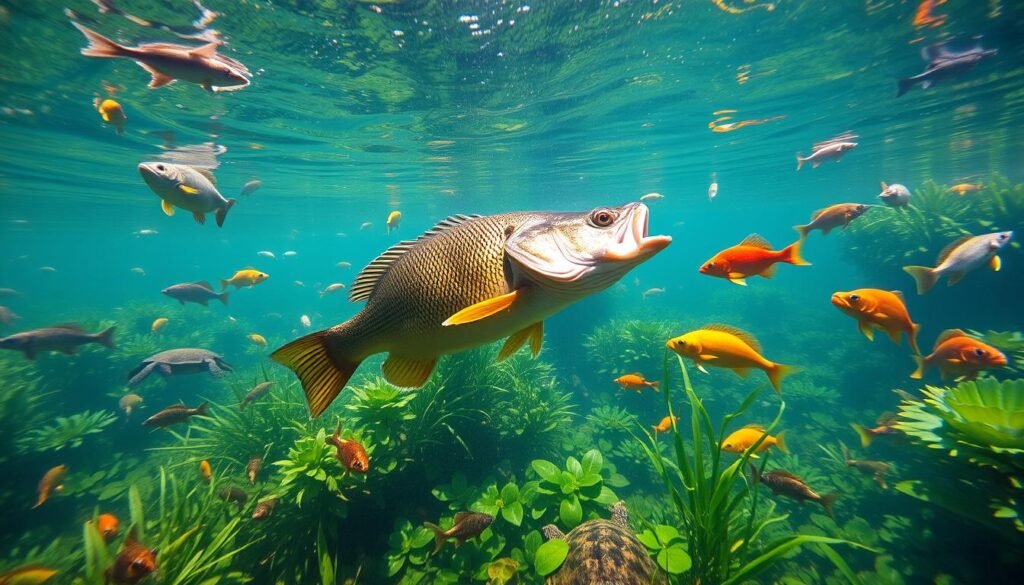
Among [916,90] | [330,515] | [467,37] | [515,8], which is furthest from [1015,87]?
[330,515]

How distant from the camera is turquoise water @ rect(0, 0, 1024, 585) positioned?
387 cm

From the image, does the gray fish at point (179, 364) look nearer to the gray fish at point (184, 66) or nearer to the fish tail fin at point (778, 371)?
the gray fish at point (184, 66)

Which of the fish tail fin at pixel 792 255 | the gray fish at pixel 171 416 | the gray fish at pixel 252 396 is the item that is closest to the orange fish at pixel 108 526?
the gray fish at pixel 171 416

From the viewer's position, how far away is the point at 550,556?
3.06 m

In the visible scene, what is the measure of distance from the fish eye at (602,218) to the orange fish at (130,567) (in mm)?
3922

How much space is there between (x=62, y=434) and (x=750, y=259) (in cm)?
1164

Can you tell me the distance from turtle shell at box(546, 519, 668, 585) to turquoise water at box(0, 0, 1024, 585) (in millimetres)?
296

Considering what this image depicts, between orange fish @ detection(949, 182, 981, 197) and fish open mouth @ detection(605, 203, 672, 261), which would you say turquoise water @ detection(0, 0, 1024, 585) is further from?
fish open mouth @ detection(605, 203, 672, 261)

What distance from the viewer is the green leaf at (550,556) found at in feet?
9.75

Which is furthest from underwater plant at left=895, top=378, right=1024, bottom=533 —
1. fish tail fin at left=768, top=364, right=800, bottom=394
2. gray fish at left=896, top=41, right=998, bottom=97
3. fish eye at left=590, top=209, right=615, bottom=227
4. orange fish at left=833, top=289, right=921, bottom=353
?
gray fish at left=896, top=41, right=998, bottom=97

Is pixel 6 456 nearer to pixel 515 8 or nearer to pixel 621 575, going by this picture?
pixel 621 575

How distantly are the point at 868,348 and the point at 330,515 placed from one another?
630 inches

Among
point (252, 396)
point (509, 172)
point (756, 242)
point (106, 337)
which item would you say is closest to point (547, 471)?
point (756, 242)

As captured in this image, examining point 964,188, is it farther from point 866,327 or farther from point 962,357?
point 866,327
